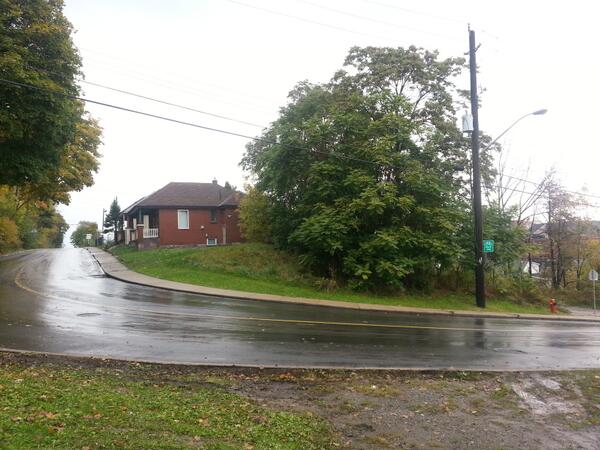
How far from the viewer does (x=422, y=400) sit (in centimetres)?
661

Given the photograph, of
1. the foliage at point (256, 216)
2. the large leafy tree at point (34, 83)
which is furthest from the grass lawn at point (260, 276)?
the large leafy tree at point (34, 83)

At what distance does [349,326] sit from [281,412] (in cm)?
818

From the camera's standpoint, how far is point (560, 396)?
7.24 meters

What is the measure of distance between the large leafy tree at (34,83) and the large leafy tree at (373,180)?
870cm

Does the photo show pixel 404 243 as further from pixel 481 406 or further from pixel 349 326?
pixel 481 406

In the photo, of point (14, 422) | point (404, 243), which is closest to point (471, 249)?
point (404, 243)

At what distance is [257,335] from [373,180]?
42.6 feet

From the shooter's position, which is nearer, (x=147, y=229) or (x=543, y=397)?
(x=543, y=397)

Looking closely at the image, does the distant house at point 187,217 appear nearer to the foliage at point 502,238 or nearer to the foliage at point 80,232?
the foliage at point 502,238

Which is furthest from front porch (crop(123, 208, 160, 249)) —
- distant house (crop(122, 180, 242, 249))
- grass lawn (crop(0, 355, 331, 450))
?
grass lawn (crop(0, 355, 331, 450))

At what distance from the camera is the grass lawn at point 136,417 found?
4.26m

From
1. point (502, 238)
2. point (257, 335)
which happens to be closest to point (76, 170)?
point (257, 335)

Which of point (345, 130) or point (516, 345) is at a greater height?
point (345, 130)

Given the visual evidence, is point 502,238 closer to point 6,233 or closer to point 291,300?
point 291,300
